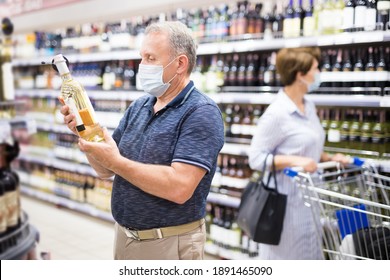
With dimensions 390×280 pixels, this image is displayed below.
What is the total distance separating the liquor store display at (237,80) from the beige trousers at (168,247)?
155cm

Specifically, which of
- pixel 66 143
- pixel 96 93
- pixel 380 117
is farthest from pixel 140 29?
pixel 380 117

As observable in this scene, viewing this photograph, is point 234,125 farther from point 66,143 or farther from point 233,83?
point 66,143

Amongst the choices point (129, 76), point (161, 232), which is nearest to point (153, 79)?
point (161, 232)

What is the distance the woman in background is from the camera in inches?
101

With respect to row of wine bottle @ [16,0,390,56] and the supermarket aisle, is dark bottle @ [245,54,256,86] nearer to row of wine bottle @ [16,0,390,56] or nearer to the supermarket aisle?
row of wine bottle @ [16,0,390,56]

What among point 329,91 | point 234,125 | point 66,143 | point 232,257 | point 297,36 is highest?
point 297,36

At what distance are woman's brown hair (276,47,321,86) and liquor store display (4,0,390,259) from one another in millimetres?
508

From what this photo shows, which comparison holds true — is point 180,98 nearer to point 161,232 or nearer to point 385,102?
point 161,232

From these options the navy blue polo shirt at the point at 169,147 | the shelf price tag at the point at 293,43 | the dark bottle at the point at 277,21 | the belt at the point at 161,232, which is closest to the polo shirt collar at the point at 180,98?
the navy blue polo shirt at the point at 169,147

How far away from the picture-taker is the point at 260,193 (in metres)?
2.66

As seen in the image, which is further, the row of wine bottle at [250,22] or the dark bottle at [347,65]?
the dark bottle at [347,65]

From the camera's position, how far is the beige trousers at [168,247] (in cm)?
169

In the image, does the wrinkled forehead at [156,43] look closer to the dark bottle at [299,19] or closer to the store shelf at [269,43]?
the store shelf at [269,43]

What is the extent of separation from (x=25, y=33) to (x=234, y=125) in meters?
4.15
